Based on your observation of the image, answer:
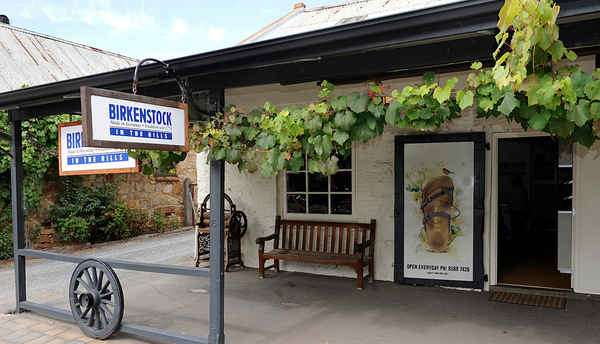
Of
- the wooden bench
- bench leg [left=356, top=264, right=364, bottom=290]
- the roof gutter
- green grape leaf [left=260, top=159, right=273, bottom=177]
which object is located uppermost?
the roof gutter

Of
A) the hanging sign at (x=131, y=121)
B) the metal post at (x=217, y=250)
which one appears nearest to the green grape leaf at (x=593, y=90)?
the metal post at (x=217, y=250)

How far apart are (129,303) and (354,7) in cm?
634

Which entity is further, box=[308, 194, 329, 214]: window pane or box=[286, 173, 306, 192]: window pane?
box=[286, 173, 306, 192]: window pane

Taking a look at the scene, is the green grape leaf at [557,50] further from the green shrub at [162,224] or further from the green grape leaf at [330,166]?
the green shrub at [162,224]

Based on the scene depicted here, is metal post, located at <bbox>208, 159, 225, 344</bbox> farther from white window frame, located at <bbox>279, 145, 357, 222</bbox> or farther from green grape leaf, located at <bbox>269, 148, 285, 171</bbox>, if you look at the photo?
white window frame, located at <bbox>279, 145, 357, 222</bbox>

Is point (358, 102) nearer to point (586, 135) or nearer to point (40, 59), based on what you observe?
point (586, 135)

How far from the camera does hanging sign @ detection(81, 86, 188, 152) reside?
2.78 metres

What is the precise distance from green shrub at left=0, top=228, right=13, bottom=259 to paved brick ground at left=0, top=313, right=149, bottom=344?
12.2 feet

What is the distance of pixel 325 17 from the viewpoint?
7938 millimetres

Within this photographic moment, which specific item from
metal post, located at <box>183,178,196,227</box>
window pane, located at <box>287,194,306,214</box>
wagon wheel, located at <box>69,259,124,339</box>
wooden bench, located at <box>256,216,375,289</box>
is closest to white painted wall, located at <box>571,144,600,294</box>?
wooden bench, located at <box>256,216,375,289</box>

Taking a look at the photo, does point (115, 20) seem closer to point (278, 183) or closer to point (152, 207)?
point (152, 207)

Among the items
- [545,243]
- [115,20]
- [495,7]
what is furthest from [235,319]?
[115,20]

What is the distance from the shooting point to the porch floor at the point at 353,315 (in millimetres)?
3912

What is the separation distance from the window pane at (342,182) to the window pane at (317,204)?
0.22 meters
